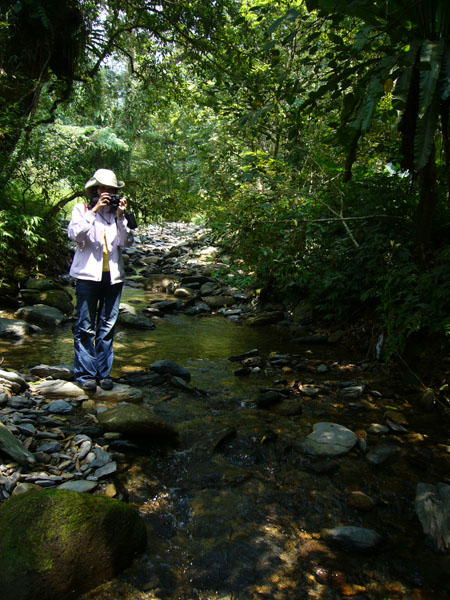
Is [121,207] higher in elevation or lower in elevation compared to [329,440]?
higher

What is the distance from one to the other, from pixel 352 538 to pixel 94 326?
296 cm

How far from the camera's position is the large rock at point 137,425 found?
3268 mm

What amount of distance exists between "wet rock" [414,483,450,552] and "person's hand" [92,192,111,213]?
11.7 feet

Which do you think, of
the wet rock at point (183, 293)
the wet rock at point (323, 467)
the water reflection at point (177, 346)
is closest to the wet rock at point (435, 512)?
the wet rock at point (323, 467)

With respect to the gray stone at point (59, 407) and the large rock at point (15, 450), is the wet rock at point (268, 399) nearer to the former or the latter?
the gray stone at point (59, 407)

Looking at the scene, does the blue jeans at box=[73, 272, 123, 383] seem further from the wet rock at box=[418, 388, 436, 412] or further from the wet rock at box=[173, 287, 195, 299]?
the wet rock at box=[173, 287, 195, 299]

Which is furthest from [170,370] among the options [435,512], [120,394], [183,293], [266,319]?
[183,293]

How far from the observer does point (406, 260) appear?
17.1 feet

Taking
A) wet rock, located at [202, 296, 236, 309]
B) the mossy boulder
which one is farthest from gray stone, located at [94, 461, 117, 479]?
wet rock, located at [202, 296, 236, 309]

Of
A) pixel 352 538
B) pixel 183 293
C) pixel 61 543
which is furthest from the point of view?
pixel 183 293

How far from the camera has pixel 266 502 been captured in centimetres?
277

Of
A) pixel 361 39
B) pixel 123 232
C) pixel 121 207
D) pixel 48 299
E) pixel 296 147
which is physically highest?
pixel 296 147

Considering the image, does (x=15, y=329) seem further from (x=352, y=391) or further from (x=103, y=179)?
(x=352, y=391)

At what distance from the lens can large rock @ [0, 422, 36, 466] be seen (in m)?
2.61
